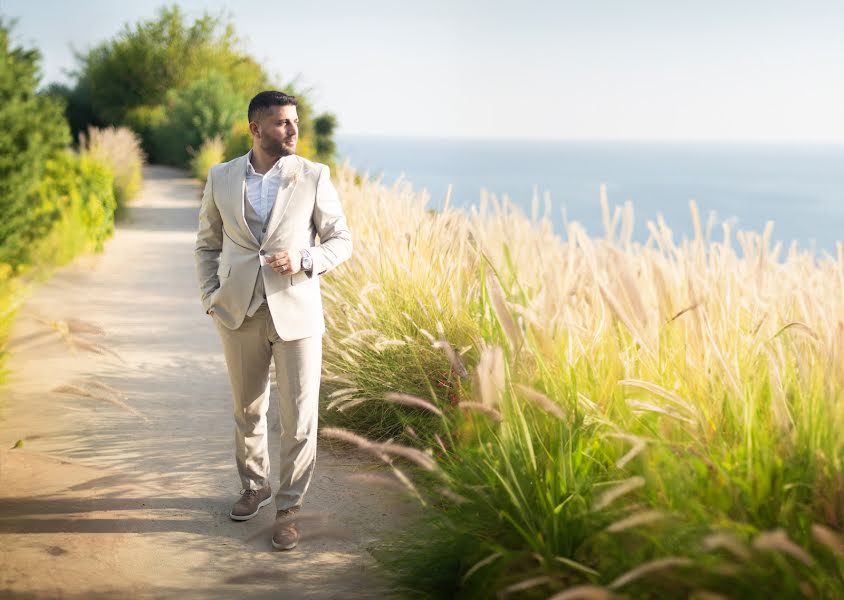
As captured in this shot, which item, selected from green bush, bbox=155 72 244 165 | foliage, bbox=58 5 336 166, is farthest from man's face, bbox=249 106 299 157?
foliage, bbox=58 5 336 166

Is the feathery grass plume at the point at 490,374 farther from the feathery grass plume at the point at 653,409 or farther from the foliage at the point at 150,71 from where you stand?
the foliage at the point at 150,71

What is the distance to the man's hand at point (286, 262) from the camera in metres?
3.22

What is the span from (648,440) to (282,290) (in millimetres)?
1716

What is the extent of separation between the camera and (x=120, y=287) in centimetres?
945

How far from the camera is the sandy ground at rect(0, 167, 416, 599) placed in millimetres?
3078

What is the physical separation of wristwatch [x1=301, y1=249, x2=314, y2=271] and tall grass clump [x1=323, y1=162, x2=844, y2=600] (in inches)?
30.6

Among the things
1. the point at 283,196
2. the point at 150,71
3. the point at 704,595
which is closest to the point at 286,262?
the point at 283,196

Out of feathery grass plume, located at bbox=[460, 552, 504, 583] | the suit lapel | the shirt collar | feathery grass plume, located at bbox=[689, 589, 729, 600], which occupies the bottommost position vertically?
feathery grass plume, located at bbox=[460, 552, 504, 583]

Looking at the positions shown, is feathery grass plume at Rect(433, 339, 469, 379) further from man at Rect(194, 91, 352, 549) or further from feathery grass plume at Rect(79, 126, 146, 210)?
feathery grass plume at Rect(79, 126, 146, 210)

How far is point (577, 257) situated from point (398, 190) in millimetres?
3541

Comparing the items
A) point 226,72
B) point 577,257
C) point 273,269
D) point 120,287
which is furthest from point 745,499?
point 226,72

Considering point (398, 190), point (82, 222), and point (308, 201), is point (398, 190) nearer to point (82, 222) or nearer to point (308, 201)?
point (308, 201)

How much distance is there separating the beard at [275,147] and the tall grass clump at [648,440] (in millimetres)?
1048

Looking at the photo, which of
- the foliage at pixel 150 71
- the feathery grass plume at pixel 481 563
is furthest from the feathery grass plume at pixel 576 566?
the foliage at pixel 150 71
